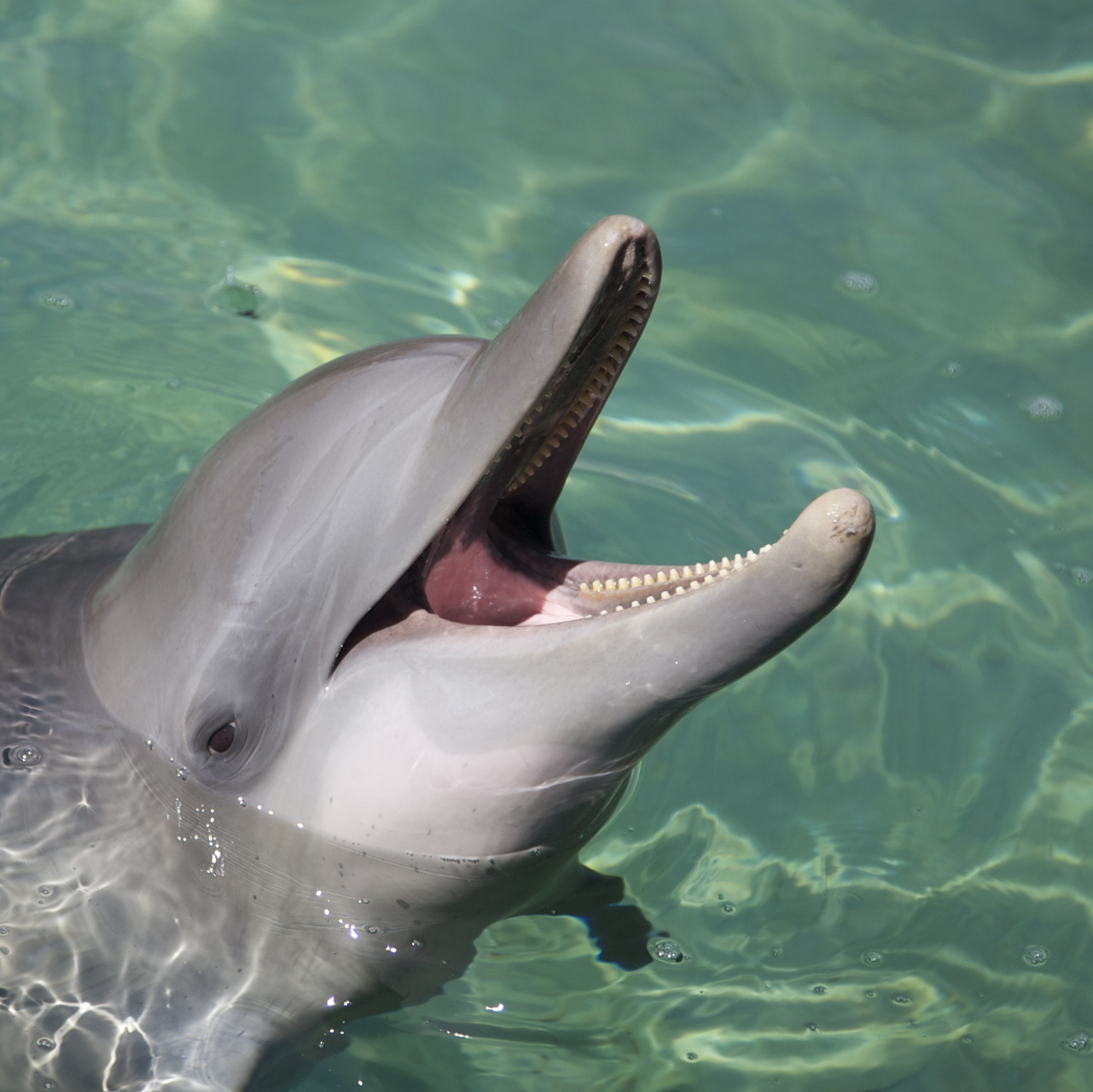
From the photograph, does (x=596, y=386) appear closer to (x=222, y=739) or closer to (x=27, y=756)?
(x=222, y=739)

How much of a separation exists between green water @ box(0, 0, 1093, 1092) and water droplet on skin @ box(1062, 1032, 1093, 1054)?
2 cm

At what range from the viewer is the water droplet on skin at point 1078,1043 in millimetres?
4184

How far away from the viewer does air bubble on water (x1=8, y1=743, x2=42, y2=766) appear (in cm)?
358

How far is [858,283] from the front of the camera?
6996 mm

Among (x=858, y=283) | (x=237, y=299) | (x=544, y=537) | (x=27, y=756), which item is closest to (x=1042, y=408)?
(x=858, y=283)

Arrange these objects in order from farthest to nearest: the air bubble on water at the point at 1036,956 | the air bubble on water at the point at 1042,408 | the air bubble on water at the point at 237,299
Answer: the air bubble on water at the point at 237,299
the air bubble on water at the point at 1042,408
the air bubble on water at the point at 1036,956

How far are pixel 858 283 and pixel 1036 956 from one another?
3907mm

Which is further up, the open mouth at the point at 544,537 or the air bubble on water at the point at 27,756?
the open mouth at the point at 544,537

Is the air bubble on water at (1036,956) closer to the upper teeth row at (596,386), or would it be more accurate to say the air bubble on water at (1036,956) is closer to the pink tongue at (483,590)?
the pink tongue at (483,590)

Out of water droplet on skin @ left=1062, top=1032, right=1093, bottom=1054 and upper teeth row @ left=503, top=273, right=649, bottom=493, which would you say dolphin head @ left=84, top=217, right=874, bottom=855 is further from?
water droplet on skin @ left=1062, top=1032, right=1093, bottom=1054

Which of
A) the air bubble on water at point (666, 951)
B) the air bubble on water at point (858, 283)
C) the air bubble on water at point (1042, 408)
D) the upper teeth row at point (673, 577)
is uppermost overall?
the upper teeth row at point (673, 577)

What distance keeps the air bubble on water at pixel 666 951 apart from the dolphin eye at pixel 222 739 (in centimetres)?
173

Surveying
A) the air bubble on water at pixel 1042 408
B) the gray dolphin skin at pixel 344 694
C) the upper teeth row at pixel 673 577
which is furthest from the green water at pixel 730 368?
the upper teeth row at pixel 673 577

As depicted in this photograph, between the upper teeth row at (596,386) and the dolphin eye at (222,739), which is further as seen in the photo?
the dolphin eye at (222,739)
